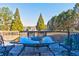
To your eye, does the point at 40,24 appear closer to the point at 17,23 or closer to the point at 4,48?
the point at 17,23

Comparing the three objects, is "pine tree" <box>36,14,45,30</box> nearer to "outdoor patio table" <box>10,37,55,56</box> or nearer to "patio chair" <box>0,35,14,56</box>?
"outdoor patio table" <box>10,37,55,56</box>

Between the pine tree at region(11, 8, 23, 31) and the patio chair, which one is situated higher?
the pine tree at region(11, 8, 23, 31)

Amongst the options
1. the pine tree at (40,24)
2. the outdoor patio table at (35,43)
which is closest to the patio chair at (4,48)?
the outdoor patio table at (35,43)

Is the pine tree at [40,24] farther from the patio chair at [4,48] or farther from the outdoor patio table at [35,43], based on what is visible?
the patio chair at [4,48]

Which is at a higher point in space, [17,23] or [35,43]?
[17,23]

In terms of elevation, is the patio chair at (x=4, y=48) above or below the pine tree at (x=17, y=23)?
below

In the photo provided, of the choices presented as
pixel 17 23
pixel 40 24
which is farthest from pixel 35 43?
pixel 17 23

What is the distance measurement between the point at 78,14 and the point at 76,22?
12cm

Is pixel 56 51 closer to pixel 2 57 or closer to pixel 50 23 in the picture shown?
pixel 50 23

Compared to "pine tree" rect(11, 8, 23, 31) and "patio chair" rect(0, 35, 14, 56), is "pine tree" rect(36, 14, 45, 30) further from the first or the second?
"patio chair" rect(0, 35, 14, 56)

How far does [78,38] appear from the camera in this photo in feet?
11.3

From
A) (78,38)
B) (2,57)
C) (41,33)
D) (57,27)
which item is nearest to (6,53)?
(2,57)

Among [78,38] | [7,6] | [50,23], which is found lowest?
Answer: [78,38]

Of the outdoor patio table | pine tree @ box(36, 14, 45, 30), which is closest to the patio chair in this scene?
the outdoor patio table
